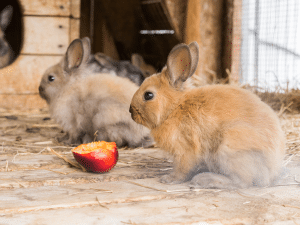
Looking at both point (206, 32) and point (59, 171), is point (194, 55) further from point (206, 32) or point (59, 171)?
point (206, 32)

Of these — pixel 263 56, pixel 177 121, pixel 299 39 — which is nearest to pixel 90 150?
pixel 177 121

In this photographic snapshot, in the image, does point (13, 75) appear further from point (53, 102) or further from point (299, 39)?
point (299, 39)

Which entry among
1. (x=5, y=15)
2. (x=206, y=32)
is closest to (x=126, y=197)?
(x=206, y=32)

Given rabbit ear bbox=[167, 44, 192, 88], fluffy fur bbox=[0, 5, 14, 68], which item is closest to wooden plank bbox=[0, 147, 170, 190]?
rabbit ear bbox=[167, 44, 192, 88]

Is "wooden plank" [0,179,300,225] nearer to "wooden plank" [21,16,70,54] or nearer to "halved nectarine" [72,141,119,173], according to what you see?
"halved nectarine" [72,141,119,173]

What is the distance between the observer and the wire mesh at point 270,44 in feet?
13.6

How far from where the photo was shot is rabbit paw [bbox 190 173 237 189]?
6.06ft

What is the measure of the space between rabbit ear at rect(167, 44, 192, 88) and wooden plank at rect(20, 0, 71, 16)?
3516mm

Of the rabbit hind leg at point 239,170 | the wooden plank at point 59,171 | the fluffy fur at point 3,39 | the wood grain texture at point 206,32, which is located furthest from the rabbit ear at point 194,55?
the fluffy fur at point 3,39

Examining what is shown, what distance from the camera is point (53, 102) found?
11.2 feet

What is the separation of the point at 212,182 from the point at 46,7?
4173 mm

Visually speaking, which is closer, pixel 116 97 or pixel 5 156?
pixel 5 156

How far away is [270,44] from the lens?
14.6ft

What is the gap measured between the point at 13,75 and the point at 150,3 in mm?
2602
